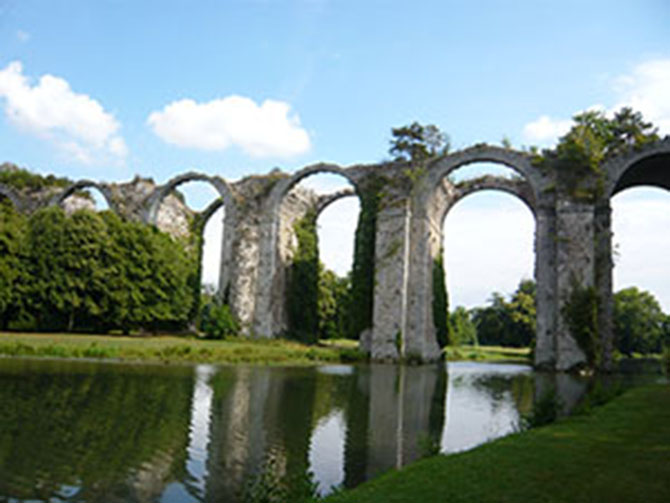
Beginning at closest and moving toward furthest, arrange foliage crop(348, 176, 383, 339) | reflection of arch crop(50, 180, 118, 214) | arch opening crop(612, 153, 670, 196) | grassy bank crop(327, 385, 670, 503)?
grassy bank crop(327, 385, 670, 503) < arch opening crop(612, 153, 670, 196) < foliage crop(348, 176, 383, 339) < reflection of arch crop(50, 180, 118, 214)

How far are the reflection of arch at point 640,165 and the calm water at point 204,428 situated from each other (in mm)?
11666

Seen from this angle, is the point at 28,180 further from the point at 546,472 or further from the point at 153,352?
the point at 546,472

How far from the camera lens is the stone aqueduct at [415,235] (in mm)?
22250

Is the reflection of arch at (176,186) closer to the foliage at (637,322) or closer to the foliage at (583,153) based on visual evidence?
the foliage at (583,153)

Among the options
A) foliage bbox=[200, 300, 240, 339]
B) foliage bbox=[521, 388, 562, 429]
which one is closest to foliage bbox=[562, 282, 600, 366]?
foliage bbox=[521, 388, 562, 429]

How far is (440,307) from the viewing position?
87.5ft

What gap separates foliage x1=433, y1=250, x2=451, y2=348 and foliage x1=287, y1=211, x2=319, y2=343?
767 centimetres

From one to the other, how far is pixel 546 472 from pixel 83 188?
35.9 meters

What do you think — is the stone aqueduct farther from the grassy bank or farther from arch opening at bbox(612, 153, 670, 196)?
the grassy bank

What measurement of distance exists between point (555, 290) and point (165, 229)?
22300mm

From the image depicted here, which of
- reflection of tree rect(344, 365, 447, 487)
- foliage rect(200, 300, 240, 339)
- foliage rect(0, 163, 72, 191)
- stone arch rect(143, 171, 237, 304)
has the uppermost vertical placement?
foliage rect(0, 163, 72, 191)

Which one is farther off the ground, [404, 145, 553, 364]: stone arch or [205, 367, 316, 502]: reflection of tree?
[404, 145, 553, 364]: stone arch

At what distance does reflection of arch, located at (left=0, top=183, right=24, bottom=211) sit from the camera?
3611 centimetres

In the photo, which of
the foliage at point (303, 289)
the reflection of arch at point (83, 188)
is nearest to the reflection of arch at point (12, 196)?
the reflection of arch at point (83, 188)
